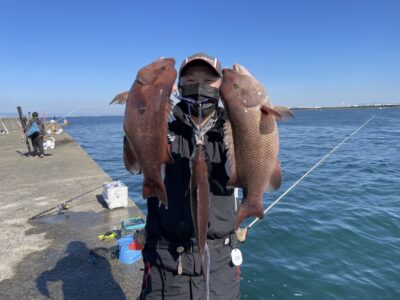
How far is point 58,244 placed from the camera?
6215mm

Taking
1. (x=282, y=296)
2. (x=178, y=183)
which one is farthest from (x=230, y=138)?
(x=282, y=296)

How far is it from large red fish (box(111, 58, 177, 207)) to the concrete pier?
119 inches

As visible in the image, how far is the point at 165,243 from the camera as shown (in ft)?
9.00

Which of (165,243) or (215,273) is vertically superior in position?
(165,243)

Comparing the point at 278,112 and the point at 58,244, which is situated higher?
the point at 278,112

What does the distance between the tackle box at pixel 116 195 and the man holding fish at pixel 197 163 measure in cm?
527

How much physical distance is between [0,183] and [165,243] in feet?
35.9

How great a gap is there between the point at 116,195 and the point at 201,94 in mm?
5974

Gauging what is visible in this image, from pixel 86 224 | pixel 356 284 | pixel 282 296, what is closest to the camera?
pixel 282 296

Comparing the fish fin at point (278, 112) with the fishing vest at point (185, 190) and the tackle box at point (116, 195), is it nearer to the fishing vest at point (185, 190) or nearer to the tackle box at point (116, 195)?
the fishing vest at point (185, 190)

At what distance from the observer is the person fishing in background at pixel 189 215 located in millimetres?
2664

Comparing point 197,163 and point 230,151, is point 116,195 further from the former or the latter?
point 197,163

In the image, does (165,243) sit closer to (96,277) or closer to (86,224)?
(96,277)

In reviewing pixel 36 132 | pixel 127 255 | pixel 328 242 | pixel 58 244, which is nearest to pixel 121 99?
pixel 127 255
